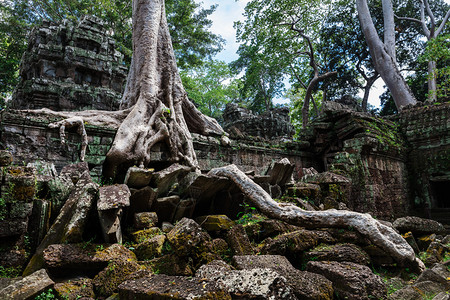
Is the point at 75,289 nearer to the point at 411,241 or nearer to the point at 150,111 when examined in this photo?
the point at 411,241

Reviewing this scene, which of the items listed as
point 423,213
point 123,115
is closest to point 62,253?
point 123,115

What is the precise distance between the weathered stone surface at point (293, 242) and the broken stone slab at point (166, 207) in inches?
45.8

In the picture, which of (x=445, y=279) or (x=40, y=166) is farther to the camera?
(x=40, y=166)

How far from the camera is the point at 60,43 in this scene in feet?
39.4

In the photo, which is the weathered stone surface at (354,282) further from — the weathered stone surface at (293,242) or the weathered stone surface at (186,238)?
the weathered stone surface at (186,238)

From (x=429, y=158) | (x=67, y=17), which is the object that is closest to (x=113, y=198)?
(x=429, y=158)

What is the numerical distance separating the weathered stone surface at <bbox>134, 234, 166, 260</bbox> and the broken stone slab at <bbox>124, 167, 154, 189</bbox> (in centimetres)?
81

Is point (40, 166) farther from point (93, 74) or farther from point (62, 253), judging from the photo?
point (93, 74)

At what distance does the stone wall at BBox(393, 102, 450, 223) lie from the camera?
8211 millimetres

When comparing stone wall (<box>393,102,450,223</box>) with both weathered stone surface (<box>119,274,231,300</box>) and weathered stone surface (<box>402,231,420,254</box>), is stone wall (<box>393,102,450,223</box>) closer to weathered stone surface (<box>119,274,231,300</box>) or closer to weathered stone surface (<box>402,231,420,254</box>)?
weathered stone surface (<box>402,231,420,254</box>)

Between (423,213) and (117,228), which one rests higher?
(117,228)

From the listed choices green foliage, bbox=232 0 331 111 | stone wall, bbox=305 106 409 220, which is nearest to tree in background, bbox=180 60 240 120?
green foliage, bbox=232 0 331 111

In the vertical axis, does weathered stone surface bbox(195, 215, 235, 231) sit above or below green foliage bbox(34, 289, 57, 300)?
above

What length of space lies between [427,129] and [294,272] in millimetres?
8336
